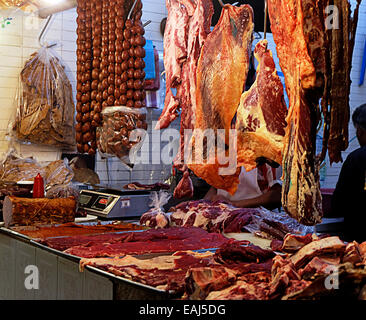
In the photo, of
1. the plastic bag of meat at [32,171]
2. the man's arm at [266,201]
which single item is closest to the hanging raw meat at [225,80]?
the man's arm at [266,201]

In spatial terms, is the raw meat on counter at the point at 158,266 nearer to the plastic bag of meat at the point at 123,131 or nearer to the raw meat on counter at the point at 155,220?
the raw meat on counter at the point at 155,220

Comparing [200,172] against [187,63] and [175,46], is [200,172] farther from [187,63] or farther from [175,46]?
[175,46]

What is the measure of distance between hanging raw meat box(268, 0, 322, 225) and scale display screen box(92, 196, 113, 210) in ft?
9.14

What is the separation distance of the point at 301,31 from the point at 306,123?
0.38 metres

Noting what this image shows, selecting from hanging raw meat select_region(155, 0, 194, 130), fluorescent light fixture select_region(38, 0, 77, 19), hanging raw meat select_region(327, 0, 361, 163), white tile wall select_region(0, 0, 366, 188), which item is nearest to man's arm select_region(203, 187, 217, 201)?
white tile wall select_region(0, 0, 366, 188)

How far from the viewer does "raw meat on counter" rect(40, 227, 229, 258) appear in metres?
2.97

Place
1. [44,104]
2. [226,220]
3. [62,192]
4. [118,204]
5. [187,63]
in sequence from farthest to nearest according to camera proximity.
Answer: [44,104]
[118,204]
[62,192]
[226,220]
[187,63]

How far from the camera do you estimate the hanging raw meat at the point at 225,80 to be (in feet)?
9.52

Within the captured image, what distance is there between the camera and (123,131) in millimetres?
4559

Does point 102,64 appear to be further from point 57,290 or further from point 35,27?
point 57,290

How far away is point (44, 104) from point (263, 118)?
12.8 ft

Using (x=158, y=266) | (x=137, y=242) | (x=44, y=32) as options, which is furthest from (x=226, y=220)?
(x=44, y=32)

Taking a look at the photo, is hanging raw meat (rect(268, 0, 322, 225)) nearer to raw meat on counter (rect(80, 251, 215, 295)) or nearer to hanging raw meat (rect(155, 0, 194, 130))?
raw meat on counter (rect(80, 251, 215, 295))
